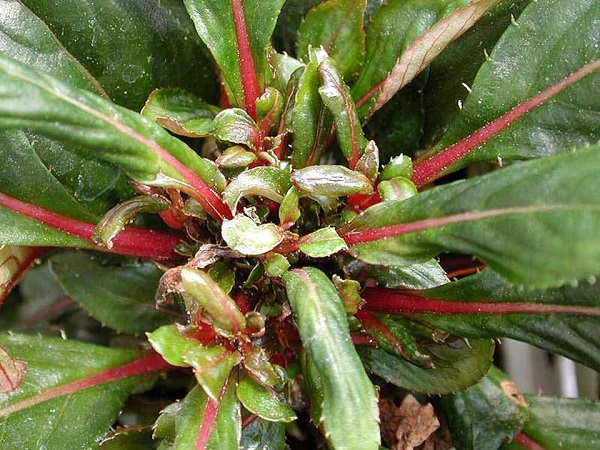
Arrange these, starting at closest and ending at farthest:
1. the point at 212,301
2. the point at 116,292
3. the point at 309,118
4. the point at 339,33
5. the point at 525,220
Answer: the point at 525,220 → the point at 212,301 → the point at 309,118 → the point at 339,33 → the point at 116,292

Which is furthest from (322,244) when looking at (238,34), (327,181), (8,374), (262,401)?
(8,374)

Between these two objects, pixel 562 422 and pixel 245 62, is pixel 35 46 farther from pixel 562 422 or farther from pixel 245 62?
pixel 562 422

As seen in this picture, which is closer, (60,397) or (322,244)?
(322,244)

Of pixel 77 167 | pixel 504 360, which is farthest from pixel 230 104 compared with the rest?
pixel 504 360

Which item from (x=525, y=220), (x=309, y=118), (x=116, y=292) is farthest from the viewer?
(x=116, y=292)

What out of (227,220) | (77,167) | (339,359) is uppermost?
Result: (77,167)

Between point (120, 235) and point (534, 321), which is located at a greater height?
point (120, 235)

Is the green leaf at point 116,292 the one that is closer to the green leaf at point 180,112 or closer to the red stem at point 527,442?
the green leaf at point 180,112

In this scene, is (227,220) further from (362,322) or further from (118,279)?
(118,279)
